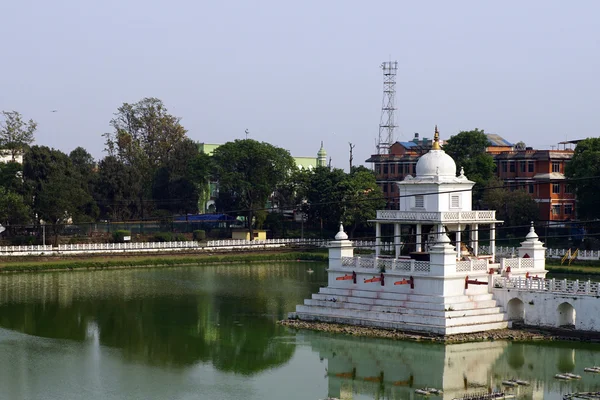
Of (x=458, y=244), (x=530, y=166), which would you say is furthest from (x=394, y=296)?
(x=530, y=166)

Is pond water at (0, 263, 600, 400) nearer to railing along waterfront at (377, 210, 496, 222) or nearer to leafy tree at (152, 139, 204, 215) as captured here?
railing along waterfront at (377, 210, 496, 222)

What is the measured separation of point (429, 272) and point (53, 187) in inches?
1676

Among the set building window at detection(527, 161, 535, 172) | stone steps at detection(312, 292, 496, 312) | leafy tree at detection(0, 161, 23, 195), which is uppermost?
building window at detection(527, 161, 535, 172)

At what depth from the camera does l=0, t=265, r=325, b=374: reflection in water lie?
39156 mm

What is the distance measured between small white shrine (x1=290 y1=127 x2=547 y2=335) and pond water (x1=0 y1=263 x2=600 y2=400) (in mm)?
1687

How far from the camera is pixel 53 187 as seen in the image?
76438 mm

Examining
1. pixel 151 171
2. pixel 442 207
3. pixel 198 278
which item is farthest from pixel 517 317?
pixel 151 171

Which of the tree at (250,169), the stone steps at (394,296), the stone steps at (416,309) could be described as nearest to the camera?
the stone steps at (416,309)

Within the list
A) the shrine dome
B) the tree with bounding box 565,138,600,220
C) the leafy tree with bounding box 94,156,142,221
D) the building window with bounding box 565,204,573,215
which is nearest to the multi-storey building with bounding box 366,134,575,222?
the building window with bounding box 565,204,573,215

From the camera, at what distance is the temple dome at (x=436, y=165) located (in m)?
44.6

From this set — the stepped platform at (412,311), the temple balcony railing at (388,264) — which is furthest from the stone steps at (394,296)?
the temple balcony railing at (388,264)

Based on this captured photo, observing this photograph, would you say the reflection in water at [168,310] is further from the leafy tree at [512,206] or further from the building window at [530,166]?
the building window at [530,166]

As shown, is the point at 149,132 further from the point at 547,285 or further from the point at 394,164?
the point at 547,285

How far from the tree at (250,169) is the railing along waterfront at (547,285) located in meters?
47.1
